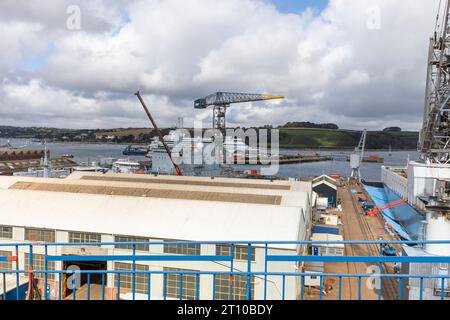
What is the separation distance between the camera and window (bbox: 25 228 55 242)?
295 inches

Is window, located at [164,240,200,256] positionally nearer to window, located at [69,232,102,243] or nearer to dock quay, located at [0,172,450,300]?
dock quay, located at [0,172,450,300]

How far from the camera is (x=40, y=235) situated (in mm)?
7551

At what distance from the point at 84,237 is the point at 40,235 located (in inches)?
44.8

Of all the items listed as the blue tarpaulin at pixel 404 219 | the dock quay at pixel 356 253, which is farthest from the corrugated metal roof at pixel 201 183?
the blue tarpaulin at pixel 404 219

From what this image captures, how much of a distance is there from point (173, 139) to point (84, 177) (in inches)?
790

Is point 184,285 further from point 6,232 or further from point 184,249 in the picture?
point 6,232

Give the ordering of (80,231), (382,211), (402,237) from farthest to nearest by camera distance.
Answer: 1. (382,211)
2. (402,237)
3. (80,231)

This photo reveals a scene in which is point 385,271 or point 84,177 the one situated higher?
point 84,177

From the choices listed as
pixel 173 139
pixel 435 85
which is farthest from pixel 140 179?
pixel 173 139

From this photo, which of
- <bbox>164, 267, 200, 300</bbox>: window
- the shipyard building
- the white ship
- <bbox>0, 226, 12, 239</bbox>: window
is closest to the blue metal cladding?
the shipyard building

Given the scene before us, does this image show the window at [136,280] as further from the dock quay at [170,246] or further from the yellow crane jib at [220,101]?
the yellow crane jib at [220,101]

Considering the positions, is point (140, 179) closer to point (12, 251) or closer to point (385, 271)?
point (12, 251)

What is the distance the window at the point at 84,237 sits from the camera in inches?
281
